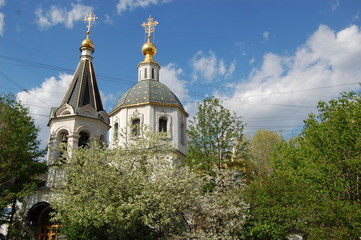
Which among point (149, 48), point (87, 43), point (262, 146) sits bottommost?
point (262, 146)

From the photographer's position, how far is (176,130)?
78.3ft

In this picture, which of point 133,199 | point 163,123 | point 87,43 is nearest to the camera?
point 133,199

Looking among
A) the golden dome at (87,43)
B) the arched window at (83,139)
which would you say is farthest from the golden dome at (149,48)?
the arched window at (83,139)

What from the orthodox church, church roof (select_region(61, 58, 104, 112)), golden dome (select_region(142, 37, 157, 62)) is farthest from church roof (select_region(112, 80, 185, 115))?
church roof (select_region(61, 58, 104, 112))

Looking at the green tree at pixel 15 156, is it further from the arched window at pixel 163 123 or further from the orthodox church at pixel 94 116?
the arched window at pixel 163 123

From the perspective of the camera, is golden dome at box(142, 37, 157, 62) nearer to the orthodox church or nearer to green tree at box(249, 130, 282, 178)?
the orthodox church

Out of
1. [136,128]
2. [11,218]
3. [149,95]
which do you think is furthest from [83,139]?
[149,95]

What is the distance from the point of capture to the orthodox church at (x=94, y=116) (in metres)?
17.7

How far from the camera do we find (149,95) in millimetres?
24422

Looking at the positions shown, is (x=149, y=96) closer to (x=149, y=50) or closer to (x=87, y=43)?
(x=87, y=43)

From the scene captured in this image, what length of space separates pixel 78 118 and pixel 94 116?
95 cm

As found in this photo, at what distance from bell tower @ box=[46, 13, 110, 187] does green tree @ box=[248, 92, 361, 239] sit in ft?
31.1

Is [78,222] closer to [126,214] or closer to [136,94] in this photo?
[126,214]

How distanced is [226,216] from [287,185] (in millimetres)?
3606
